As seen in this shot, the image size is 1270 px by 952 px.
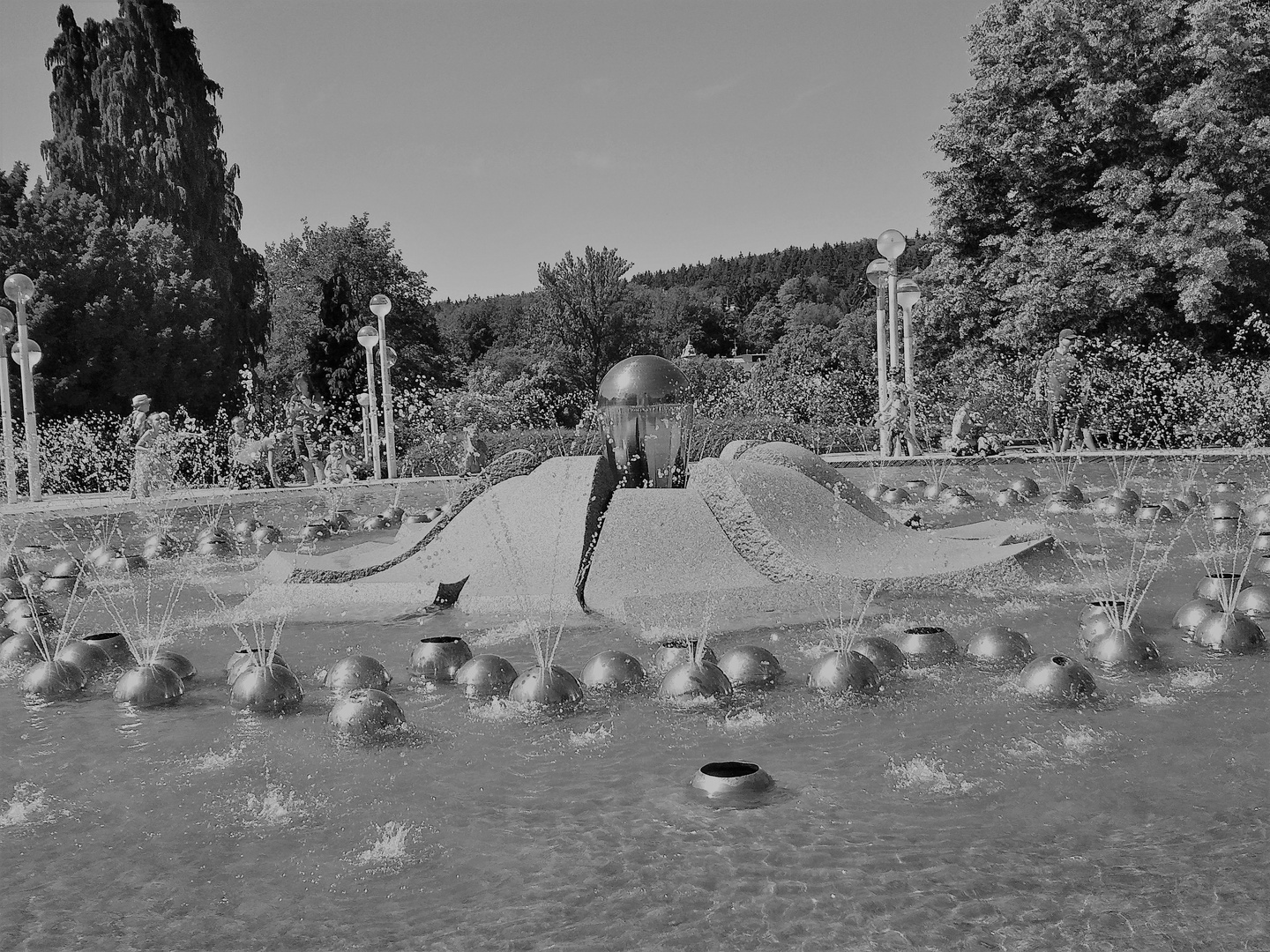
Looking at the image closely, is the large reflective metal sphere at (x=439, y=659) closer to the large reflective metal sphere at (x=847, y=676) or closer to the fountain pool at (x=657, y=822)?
the fountain pool at (x=657, y=822)

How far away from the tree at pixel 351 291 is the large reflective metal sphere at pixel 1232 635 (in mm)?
46947

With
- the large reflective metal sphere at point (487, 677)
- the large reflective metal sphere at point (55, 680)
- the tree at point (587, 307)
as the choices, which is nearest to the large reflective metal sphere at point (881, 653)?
the large reflective metal sphere at point (487, 677)

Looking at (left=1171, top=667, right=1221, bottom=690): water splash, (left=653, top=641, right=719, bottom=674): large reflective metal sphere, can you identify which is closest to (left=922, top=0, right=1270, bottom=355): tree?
(left=1171, top=667, right=1221, bottom=690): water splash

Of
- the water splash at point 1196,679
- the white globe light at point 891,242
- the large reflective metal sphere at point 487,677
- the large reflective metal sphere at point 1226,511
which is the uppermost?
the white globe light at point 891,242

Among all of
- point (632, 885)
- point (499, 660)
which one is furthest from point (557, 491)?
point (632, 885)

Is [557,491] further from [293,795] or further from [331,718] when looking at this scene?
[293,795]

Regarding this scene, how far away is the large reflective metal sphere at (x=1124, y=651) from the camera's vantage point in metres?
6.44

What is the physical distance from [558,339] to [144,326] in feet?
95.1

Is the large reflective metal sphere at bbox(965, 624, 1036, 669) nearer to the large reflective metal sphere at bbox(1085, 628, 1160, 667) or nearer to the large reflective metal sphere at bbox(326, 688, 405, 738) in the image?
the large reflective metal sphere at bbox(1085, 628, 1160, 667)

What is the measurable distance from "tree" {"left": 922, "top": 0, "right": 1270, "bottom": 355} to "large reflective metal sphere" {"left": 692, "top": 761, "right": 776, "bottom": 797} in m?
22.0

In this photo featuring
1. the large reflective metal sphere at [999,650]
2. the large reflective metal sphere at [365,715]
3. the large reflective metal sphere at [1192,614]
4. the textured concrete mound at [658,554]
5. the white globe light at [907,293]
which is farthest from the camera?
the white globe light at [907,293]

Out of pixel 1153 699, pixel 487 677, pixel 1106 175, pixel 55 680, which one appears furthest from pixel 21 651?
pixel 1106 175

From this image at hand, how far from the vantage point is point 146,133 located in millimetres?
37281

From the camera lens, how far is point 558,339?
57.8 meters
